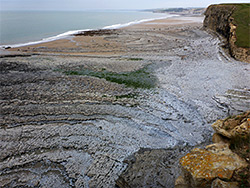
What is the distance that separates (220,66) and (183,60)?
3998 millimetres

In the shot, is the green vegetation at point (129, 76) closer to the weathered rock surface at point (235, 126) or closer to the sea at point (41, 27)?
the weathered rock surface at point (235, 126)

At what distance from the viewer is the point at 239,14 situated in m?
28.4

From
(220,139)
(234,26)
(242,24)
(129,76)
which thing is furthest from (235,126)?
(242,24)

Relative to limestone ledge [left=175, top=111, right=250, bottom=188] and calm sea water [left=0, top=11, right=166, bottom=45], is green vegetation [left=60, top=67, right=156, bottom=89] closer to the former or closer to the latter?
limestone ledge [left=175, top=111, right=250, bottom=188]

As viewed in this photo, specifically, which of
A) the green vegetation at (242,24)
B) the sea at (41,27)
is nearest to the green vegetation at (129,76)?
the green vegetation at (242,24)

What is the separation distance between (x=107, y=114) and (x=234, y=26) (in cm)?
2517

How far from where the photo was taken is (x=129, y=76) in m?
16.1

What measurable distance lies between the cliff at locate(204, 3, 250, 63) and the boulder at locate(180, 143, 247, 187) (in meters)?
17.9

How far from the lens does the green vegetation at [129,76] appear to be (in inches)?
575

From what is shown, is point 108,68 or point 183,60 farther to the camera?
point 183,60

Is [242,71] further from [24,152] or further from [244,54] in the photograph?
[24,152]

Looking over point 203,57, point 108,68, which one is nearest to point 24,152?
point 108,68

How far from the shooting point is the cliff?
20328 millimetres

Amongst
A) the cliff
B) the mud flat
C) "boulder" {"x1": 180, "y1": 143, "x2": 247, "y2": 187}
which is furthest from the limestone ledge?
the cliff
